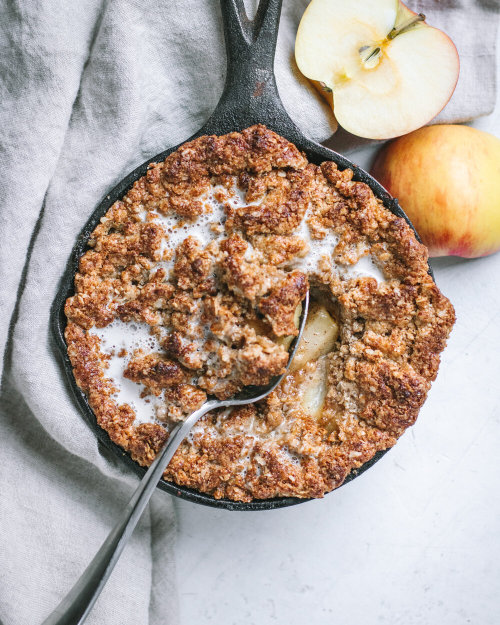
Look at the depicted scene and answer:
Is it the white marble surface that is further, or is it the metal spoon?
the white marble surface

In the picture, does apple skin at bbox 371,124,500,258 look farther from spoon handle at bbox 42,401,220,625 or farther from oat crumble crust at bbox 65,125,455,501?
spoon handle at bbox 42,401,220,625

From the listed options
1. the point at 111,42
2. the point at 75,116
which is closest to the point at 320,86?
the point at 111,42

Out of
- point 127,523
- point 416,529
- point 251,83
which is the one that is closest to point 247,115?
point 251,83

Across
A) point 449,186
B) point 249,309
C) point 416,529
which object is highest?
point 449,186

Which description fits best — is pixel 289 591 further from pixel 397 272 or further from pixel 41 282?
pixel 41 282

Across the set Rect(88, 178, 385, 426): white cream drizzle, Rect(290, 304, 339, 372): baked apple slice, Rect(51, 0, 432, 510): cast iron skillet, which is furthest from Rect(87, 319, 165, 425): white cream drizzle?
Rect(290, 304, 339, 372): baked apple slice

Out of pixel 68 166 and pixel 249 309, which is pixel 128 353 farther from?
pixel 68 166

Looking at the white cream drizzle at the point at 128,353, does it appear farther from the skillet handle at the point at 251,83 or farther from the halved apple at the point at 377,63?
the halved apple at the point at 377,63
